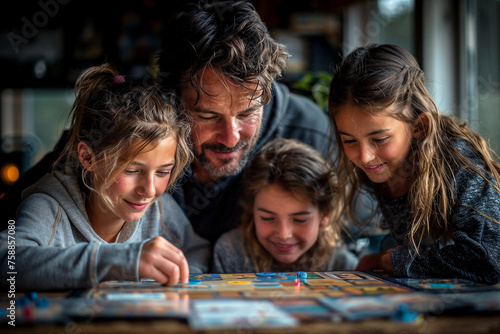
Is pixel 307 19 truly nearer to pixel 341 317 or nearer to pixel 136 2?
pixel 136 2

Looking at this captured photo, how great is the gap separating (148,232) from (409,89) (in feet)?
2.64

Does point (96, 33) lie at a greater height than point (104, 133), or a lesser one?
greater

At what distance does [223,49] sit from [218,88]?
0.11 meters

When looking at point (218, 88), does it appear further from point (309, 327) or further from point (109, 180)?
point (309, 327)

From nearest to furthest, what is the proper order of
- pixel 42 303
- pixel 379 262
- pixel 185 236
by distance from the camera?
pixel 42 303
pixel 379 262
pixel 185 236

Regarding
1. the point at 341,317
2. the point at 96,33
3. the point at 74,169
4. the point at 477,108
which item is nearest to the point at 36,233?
the point at 74,169

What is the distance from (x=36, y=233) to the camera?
1.03 metres

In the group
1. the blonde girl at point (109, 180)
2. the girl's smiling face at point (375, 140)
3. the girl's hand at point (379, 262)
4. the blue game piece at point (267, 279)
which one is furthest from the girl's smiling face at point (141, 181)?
the girl's hand at point (379, 262)

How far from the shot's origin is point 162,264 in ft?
2.93

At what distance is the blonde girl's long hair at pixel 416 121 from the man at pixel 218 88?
235 mm

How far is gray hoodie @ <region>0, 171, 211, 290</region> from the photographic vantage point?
2.89ft

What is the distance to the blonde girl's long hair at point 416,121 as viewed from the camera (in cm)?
114

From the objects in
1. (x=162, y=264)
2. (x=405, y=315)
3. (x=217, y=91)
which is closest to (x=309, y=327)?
(x=405, y=315)

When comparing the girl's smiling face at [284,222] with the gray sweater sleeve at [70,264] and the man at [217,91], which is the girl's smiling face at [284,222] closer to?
the man at [217,91]
